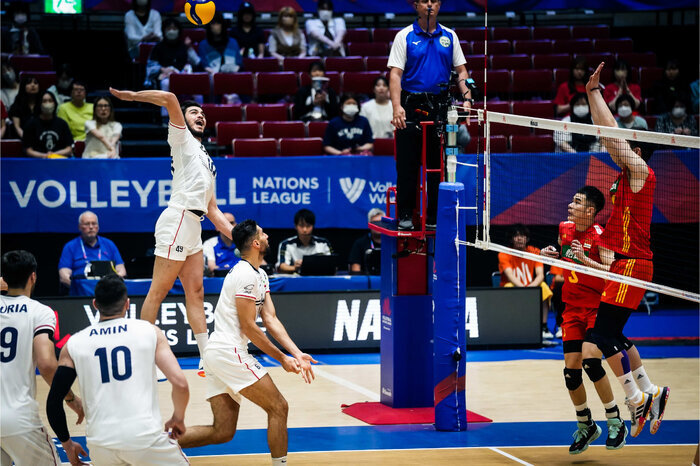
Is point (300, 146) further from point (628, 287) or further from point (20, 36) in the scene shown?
point (628, 287)

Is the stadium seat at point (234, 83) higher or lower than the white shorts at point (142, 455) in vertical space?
higher

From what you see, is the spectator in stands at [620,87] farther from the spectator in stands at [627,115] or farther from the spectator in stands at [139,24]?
the spectator in stands at [139,24]

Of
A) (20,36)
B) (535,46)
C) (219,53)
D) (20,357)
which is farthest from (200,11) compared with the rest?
(535,46)

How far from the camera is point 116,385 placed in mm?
5469

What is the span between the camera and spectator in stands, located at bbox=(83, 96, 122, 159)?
1402cm

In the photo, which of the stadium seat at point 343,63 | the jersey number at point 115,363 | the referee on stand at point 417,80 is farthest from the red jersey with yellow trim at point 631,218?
the stadium seat at point 343,63

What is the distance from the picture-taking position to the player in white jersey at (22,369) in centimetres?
584

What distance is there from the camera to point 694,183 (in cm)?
1432

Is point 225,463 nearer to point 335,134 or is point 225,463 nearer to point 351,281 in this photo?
point 351,281

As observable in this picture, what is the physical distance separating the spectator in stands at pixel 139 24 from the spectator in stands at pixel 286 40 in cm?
200

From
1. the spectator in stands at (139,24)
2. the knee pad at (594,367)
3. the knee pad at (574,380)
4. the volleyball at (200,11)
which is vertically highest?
the spectator in stands at (139,24)

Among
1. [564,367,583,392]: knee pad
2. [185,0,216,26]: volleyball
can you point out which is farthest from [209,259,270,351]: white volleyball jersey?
[185,0,216,26]: volleyball

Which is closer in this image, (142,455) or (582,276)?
(142,455)

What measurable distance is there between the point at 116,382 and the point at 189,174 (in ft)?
9.86
